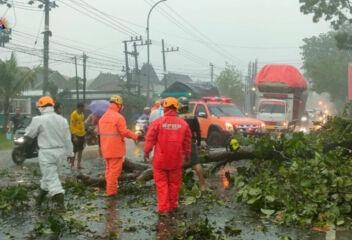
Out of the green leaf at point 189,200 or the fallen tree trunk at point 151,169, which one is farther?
the fallen tree trunk at point 151,169

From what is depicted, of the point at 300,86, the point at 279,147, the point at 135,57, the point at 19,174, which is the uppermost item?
the point at 135,57

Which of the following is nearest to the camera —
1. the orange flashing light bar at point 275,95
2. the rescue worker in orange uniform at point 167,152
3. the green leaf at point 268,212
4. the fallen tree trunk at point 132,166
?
the green leaf at point 268,212

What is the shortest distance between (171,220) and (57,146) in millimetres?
1983

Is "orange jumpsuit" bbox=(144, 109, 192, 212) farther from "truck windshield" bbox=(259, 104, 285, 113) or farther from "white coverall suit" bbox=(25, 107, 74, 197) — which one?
"truck windshield" bbox=(259, 104, 285, 113)

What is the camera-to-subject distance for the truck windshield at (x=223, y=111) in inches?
685

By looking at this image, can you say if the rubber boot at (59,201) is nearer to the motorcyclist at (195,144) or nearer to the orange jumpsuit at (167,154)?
the orange jumpsuit at (167,154)

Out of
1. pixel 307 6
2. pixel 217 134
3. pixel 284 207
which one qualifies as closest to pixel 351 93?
pixel 307 6

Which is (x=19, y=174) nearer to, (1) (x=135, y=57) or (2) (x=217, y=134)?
(2) (x=217, y=134)

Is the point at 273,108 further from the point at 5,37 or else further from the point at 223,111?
the point at 5,37

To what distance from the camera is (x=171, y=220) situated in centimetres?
615

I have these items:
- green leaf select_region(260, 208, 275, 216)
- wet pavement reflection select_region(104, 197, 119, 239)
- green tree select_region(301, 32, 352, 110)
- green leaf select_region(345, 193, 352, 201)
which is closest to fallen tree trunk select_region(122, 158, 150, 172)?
wet pavement reflection select_region(104, 197, 119, 239)

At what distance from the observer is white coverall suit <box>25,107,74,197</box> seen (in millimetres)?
6590

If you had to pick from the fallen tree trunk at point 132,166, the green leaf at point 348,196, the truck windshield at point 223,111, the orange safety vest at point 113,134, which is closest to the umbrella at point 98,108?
the fallen tree trunk at point 132,166

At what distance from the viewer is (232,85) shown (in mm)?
64188
